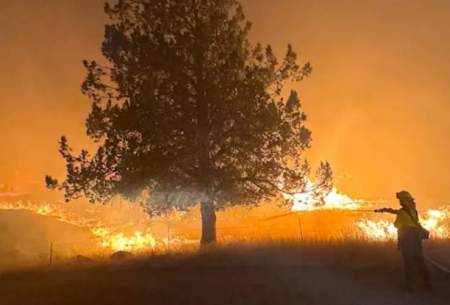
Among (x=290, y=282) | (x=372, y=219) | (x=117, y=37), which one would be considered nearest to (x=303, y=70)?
(x=117, y=37)

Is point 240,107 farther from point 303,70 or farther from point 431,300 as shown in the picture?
point 431,300

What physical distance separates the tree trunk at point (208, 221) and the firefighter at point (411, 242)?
384 inches

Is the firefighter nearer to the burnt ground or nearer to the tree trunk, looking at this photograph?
the burnt ground

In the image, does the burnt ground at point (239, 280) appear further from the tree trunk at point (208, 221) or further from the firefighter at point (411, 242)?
the tree trunk at point (208, 221)

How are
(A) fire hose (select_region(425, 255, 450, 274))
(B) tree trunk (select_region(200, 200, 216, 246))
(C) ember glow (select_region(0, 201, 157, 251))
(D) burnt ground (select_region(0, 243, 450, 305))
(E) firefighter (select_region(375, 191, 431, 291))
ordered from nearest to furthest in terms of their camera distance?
1. (D) burnt ground (select_region(0, 243, 450, 305))
2. (E) firefighter (select_region(375, 191, 431, 291))
3. (A) fire hose (select_region(425, 255, 450, 274))
4. (B) tree trunk (select_region(200, 200, 216, 246))
5. (C) ember glow (select_region(0, 201, 157, 251))

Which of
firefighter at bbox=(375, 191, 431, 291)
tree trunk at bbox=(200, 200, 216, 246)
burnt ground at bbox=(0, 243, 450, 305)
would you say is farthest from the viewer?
tree trunk at bbox=(200, 200, 216, 246)

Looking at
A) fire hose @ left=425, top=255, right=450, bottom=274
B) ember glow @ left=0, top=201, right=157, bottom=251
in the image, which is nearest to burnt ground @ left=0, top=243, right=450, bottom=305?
fire hose @ left=425, top=255, right=450, bottom=274

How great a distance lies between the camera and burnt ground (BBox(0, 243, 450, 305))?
12.9 m

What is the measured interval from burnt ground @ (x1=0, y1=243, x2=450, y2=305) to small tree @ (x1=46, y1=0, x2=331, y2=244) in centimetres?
344

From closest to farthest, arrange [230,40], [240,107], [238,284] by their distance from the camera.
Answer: [238,284] < [240,107] < [230,40]

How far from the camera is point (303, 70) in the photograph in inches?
897

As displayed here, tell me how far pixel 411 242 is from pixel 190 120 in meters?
11.1

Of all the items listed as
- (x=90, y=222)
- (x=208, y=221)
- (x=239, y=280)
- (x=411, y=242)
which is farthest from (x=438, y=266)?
(x=90, y=222)

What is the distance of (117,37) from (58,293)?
454 inches
